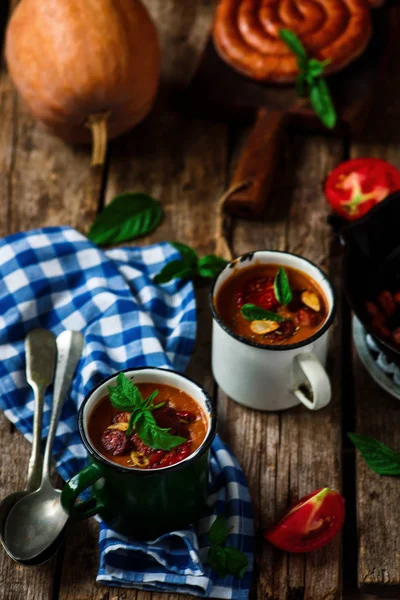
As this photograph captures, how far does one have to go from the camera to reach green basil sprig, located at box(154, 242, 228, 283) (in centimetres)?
174

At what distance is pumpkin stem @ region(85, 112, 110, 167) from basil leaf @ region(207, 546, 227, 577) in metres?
1.01

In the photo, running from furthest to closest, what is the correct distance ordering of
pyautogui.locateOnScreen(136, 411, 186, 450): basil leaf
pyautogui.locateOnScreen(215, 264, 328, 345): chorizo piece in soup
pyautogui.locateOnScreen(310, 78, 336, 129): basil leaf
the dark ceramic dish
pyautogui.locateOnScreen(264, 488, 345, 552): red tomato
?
1. pyautogui.locateOnScreen(310, 78, 336, 129): basil leaf
2. the dark ceramic dish
3. pyautogui.locateOnScreen(215, 264, 328, 345): chorizo piece in soup
4. pyautogui.locateOnScreen(264, 488, 345, 552): red tomato
5. pyautogui.locateOnScreen(136, 411, 186, 450): basil leaf

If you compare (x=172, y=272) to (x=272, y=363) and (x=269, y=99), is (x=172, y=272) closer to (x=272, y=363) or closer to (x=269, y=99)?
(x=272, y=363)

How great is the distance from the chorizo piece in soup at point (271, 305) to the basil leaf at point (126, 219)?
40cm

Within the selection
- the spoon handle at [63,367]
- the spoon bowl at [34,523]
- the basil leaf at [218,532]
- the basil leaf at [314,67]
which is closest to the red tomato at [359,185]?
the basil leaf at [314,67]

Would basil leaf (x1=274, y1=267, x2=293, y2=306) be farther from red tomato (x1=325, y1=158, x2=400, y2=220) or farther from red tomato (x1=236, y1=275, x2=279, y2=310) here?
red tomato (x1=325, y1=158, x2=400, y2=220)

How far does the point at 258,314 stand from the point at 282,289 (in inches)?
2.7

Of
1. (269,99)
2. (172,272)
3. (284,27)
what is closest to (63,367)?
(172,272)

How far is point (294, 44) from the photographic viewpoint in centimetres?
197

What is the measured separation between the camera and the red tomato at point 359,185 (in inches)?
72.3

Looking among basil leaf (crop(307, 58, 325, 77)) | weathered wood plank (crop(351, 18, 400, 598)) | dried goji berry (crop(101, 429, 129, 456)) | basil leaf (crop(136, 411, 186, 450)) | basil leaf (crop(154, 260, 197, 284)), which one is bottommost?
weathered wood plank (crop(351, 18, 400, 598))

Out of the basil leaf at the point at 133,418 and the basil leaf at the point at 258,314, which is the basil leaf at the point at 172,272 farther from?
the basil leaf at the point at 133,418

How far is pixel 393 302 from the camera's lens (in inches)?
63.2

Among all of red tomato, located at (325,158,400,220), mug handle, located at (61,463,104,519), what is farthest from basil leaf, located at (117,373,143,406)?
red tomato, located at (325,158,400,220)
